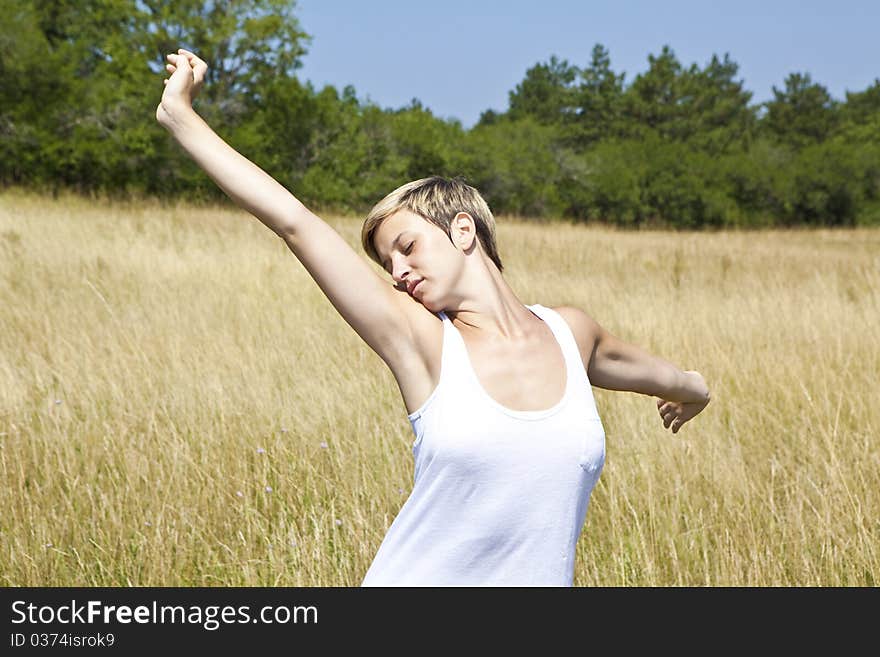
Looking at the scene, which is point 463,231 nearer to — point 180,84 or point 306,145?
point 180,84

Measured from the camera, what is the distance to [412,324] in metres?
1.37

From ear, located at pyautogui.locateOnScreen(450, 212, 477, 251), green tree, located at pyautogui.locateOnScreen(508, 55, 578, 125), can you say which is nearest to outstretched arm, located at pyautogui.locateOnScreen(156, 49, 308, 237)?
ear, located at pyautogui.locateOnScreen(450, 212, 477, 251)

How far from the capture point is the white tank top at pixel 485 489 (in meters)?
1.27

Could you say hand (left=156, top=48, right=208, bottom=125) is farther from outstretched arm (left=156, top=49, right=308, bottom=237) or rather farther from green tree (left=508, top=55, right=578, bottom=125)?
green tree (left=508, top=55, right=578, bottom=125)

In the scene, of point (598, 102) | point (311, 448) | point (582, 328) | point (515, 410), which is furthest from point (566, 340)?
point (598, 102)

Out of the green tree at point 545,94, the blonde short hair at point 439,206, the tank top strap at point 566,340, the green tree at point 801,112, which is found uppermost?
the green tree at point 545,94

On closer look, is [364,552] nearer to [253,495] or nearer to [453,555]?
[253,495]

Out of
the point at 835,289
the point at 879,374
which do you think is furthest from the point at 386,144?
the point at 879,374

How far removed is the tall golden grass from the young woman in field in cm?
165

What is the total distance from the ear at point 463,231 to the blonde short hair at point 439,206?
10mm

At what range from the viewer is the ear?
1.46 meters

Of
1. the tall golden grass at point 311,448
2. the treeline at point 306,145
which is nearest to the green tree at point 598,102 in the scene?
the treeline at point 306,145

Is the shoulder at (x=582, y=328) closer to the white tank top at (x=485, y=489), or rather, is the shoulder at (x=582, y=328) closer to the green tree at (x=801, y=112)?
the white tank top at (x=485, y=489)

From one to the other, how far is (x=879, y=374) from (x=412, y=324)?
442 centimetres
